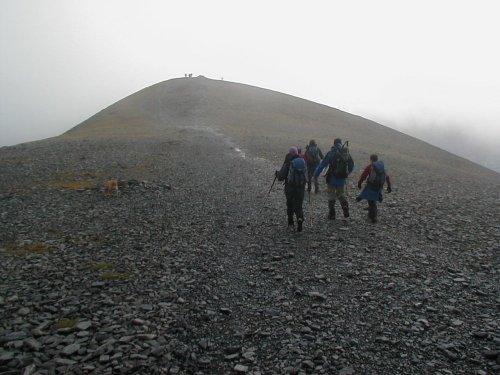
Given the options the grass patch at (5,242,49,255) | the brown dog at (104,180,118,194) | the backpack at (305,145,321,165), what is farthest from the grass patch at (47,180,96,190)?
the backpack at (305,145,321,165)

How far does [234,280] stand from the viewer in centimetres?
1079

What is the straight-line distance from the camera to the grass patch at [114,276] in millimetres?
10473

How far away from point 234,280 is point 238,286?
41cm

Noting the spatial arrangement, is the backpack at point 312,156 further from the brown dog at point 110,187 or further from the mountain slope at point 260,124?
the mountain slope at point 260,124

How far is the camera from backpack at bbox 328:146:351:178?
16.0 metres

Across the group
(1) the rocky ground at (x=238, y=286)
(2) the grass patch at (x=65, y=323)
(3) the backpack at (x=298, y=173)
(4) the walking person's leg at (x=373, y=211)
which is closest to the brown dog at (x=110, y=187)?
(1) the rocky ground at (x=238, y=286)

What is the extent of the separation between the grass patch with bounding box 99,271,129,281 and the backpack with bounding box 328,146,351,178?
1014 cm

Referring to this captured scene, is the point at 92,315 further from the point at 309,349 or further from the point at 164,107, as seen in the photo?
the point at 164,107

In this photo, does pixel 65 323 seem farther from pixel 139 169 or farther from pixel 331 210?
pixel 139 169

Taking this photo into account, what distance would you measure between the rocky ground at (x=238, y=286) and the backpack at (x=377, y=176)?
6.22 ft

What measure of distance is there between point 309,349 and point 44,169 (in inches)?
1017

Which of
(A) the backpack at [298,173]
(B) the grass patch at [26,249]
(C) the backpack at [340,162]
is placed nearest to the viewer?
(B) the grass patch at [26,249]

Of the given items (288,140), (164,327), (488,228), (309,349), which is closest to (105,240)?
(164,327)

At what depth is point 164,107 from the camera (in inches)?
3093
